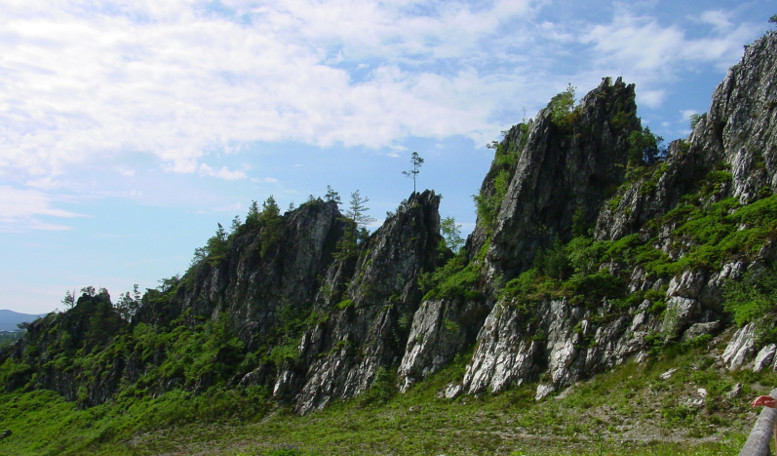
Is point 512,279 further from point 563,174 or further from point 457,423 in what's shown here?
point 457,423

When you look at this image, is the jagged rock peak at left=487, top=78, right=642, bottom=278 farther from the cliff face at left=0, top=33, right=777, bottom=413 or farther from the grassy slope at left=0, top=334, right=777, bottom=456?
the grassy slope at left=0, top=334, right=777, bottom=456

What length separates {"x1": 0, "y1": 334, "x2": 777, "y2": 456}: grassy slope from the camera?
2866 centimetres

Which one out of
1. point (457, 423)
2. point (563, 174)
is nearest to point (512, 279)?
point (563, 174)

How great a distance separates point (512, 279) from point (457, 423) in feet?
82.0

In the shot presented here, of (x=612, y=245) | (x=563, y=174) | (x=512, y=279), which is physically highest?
(x=563, y=174)

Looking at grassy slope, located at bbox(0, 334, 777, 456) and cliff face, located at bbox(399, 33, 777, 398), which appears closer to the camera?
grassy slope, located at bbox(0, 334, 777, 456)

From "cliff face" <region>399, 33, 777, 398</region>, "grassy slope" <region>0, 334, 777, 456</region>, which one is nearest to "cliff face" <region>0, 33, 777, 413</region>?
"cliff face" <region>399, 33, 777, 398</region>

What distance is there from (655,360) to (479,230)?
38416mm

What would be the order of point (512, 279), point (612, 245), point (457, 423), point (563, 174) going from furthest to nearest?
point (563, 174), point (512, 279), point (612, 245), point (457, 423)

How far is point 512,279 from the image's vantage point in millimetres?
61406

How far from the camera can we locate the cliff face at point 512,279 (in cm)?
4438

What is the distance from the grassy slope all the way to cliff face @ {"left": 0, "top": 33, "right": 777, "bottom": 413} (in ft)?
8.29

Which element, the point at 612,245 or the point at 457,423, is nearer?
the point at 457,423

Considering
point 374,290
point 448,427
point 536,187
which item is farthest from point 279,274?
point 448,427
